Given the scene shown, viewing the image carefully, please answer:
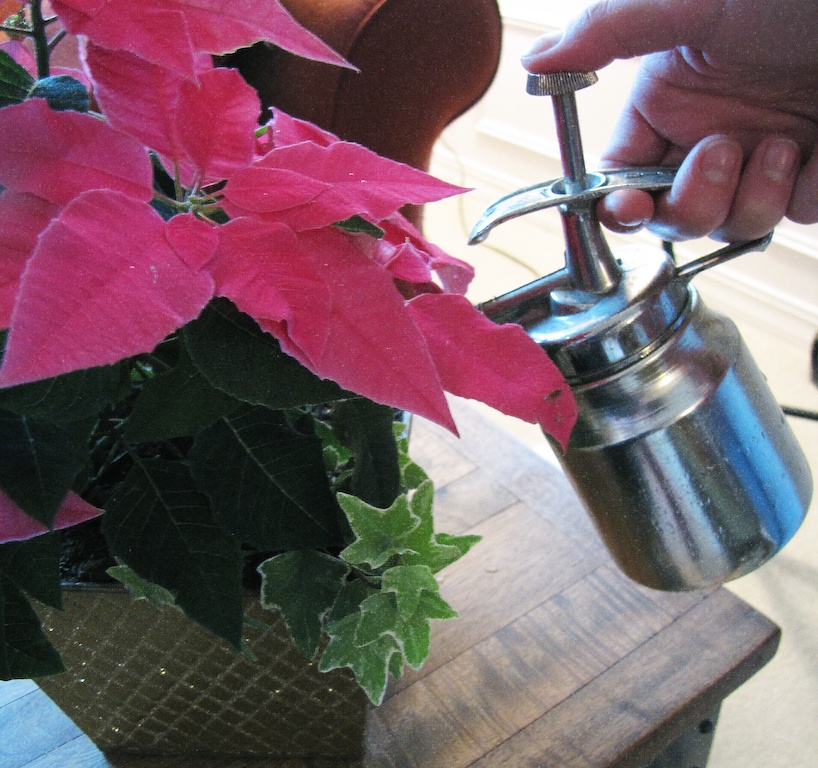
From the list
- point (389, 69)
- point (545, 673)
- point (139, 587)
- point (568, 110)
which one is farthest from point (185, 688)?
point (389, 69)

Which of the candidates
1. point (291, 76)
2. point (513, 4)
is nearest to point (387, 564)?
point (291, 76)

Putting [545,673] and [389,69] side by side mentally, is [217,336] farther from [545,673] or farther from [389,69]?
[389,69]

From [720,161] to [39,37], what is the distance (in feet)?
1.01

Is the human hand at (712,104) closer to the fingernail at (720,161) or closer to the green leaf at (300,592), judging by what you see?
the fingernail at (720,161)

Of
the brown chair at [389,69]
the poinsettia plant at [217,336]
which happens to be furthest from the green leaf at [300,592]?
the brown chair at [389,69]

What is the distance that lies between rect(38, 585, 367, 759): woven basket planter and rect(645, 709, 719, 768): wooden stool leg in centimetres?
22

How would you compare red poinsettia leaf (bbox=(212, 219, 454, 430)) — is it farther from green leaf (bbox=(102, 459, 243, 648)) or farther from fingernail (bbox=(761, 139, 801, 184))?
fingernail (bbox=(761, 139, 801, 184))

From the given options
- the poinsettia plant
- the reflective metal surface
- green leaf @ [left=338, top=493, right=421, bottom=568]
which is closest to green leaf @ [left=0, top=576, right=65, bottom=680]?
the poinsettia plant

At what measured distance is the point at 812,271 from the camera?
1337 mm

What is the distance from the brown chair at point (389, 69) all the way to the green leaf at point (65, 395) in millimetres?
404

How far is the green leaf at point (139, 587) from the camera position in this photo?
0.92 feet

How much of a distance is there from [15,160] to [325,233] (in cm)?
7

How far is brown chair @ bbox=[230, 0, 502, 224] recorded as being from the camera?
0.55m

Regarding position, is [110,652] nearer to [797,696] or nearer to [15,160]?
[15,160]
